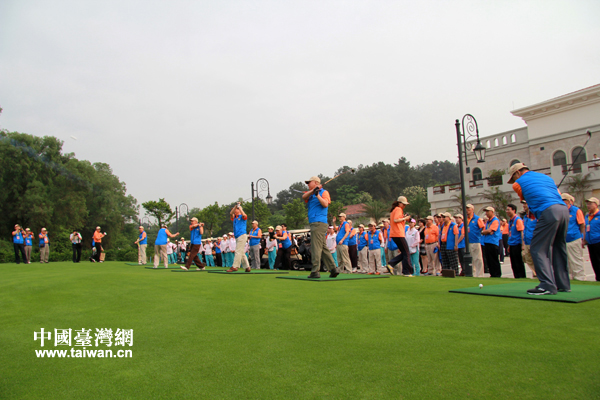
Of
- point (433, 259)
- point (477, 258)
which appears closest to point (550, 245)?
point (477, 258)

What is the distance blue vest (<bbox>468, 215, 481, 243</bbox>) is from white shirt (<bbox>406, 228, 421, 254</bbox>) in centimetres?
213

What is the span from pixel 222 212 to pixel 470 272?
1760 inches

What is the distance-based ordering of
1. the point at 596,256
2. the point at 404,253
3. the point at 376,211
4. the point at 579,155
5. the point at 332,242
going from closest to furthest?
the point at 596,256 < the point at 404,253 < the point at 332,242 < the point at 579,155 < the point at 376,211

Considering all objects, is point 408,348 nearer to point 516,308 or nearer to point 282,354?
point 282,354

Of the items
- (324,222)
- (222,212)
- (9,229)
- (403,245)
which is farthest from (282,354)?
(222,212)

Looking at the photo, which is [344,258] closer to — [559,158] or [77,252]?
[77,252]

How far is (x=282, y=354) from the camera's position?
3404 mm

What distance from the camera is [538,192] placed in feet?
19.7

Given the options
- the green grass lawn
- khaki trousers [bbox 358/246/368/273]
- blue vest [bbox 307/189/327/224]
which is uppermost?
blue vest [bbox 307/189/327/224]

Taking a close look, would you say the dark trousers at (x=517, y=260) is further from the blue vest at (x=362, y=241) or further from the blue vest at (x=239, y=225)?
the blue vest at (x=239, y=225)

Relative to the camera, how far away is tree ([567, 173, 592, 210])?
3056 cm

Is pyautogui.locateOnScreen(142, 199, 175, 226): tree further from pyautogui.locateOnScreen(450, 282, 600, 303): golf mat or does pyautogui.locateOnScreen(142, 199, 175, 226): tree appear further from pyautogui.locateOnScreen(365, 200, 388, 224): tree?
pyautogui.locateOnScreen(450, 282, 600, 303): golf mat

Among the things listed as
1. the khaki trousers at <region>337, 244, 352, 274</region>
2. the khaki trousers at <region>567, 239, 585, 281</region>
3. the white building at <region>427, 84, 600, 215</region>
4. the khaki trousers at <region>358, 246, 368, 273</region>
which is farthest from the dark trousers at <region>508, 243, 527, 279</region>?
the white building at <region>427, 84, 600, 215</region>

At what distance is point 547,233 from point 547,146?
37180mm
